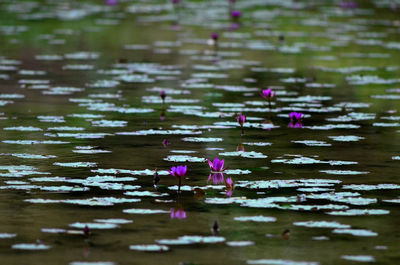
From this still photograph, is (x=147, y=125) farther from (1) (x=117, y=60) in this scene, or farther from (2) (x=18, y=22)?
(2) (x=18, y=22)

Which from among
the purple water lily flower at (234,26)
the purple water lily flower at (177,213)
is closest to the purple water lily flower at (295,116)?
the purple water lily flower at (177,213)

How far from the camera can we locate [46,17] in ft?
57.0

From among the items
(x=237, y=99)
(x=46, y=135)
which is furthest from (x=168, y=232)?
(x=237, y=99)

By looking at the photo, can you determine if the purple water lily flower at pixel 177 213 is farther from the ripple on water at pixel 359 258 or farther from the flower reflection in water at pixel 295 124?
the flower reflection in water at pixel 295 124

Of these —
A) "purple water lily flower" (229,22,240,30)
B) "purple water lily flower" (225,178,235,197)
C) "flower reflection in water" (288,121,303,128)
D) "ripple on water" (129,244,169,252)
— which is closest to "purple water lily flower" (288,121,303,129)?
"flower reflection in water" (288,121,303,128)

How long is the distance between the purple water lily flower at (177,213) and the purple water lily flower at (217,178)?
0.73m

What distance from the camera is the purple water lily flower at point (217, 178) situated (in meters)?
5.87

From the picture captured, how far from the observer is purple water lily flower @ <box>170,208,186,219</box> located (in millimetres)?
5012

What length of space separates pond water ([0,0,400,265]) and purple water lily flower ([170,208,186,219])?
0.01 meters

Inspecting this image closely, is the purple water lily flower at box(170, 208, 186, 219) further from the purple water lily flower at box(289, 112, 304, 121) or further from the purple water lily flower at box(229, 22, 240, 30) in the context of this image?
the purple water lily flower at box(229, 22, 240, 30)

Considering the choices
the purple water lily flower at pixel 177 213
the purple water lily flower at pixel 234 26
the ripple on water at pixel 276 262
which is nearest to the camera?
the ripple on water at pixel 276 262

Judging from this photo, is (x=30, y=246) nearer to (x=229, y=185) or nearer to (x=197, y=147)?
(x=229, y=185)

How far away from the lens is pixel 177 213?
509 centimetres

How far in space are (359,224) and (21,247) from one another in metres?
1.54
